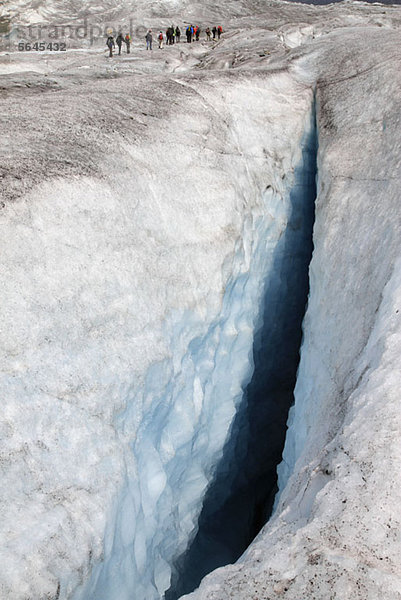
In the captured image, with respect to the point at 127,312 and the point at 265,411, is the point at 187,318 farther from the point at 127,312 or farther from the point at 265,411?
the point at 265,411

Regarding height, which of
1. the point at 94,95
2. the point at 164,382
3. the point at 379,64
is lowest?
the point at 164,382

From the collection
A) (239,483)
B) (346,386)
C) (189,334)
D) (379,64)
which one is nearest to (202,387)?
(189,334)

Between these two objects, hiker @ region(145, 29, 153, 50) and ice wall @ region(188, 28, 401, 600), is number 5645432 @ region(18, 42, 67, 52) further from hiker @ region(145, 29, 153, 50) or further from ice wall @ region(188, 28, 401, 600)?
ice wall @ region(188, 28, 401, 600)

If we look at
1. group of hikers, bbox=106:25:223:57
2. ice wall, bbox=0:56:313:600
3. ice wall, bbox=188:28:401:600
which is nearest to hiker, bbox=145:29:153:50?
group of hikers, bbox=106:25:223:57

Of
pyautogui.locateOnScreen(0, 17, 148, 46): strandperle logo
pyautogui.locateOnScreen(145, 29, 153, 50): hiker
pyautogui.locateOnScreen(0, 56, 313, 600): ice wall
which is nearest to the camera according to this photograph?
pyautogui.locateOnScreen(0, 56, 313, 600): ice wall

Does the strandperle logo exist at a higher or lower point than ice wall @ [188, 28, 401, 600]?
higher

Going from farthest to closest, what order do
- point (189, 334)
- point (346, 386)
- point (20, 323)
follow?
point (189, 334) → point (346, 386) → point (20, 323)

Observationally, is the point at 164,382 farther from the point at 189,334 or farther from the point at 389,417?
the point at 389,417
